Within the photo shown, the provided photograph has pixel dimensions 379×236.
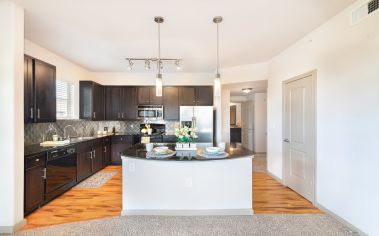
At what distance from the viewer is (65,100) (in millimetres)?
4820

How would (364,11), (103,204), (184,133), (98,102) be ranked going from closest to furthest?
(364,11)
(184,133)
(103,204)
(98,102)

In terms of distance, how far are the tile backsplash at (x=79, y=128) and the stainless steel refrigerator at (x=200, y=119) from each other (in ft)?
2.12

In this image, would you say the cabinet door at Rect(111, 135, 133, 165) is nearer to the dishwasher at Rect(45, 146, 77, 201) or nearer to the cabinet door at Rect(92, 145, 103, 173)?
the cabinet door at Rect(92, 145, 103, 173)

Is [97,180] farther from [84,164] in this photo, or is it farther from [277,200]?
[277,200]

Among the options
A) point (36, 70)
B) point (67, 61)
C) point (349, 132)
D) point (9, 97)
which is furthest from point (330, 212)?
point (67, 61)

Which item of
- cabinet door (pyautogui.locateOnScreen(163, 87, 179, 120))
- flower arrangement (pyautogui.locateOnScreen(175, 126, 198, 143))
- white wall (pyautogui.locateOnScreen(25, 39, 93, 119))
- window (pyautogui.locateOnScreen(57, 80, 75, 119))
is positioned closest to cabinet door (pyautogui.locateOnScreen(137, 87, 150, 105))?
cabinet door (pyautogui.locateOnScreen(163, 87, 179, 120))

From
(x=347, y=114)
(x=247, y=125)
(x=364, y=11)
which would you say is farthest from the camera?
(x=247, y=125)

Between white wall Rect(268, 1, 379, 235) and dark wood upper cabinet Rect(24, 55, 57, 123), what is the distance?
4.42m

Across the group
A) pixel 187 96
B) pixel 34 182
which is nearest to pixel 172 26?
pixel 187 96

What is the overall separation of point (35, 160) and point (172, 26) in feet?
9.29

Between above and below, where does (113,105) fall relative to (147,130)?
above

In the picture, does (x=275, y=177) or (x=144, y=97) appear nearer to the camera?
(x=275, y=177)

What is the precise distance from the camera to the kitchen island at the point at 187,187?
2.79m

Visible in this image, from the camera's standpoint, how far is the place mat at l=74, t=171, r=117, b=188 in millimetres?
4094
